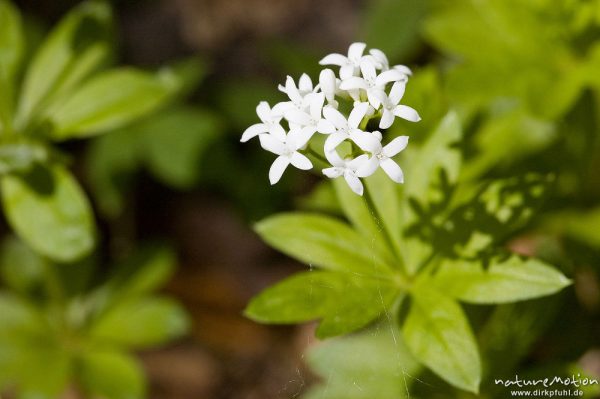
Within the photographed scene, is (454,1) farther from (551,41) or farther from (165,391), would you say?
(165,391)

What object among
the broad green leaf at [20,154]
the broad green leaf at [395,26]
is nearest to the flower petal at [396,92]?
the broad green leaf at [20,154]

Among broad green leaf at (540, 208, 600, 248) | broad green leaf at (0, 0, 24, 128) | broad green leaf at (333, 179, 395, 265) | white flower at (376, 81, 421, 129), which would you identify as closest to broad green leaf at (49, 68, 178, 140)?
broad green leaf at (0, 0, 24, 128)

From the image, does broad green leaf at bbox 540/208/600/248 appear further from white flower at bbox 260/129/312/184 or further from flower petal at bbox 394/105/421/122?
white flower at bbox 260/129/312/184

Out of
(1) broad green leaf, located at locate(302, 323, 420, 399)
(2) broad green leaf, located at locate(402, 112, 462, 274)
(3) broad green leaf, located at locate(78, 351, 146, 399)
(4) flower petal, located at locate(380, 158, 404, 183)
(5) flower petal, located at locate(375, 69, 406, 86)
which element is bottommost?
(1) broad green leaf, located at locate(302, 323, 420, 399)

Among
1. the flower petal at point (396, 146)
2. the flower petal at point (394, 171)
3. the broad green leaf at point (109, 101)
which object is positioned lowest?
the flower petal at point (394, 171)

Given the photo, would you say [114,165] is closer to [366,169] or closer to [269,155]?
[269,155]

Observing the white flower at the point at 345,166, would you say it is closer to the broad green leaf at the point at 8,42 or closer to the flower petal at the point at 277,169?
the flower petal at the point at 277,169

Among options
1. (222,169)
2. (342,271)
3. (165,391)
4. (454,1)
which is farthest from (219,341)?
(454,1)
